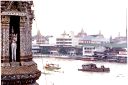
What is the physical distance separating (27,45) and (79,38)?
5182 cm

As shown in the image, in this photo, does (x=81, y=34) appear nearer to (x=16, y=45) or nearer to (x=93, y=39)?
(x=93, y=39)

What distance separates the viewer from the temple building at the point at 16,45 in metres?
3.70

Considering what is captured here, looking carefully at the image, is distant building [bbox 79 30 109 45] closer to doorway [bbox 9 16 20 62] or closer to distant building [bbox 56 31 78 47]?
distant building [bbox 56 31 78 47]

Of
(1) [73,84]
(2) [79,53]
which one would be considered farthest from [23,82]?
(2) [79,53]

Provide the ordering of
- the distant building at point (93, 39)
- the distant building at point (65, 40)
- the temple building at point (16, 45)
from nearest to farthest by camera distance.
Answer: the temple building at point (16, 45)
the distant building at point (65, 40)
the distant building at point (93, 39)

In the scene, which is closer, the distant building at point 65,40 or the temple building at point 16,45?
the temple building at point 16,45

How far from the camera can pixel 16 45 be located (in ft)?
12.7

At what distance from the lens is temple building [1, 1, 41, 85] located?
12.1ft

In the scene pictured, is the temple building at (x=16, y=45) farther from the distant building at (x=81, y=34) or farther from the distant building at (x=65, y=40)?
the distant building at (x=81, y=34)

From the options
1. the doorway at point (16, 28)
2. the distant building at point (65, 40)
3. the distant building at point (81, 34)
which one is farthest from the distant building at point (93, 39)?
the doorway at point (16, 28)

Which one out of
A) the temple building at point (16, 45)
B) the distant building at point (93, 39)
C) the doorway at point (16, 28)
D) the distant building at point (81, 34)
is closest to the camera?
the temple building at point (16, 45)

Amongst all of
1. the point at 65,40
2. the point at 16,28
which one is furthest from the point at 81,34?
the point at 16,28

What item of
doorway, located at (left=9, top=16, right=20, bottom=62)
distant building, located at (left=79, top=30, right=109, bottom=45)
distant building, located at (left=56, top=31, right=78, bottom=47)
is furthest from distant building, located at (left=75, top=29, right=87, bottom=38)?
doorway, located at (left=9, top=16, right=20, bottom=62)

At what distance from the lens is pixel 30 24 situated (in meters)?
4.00
